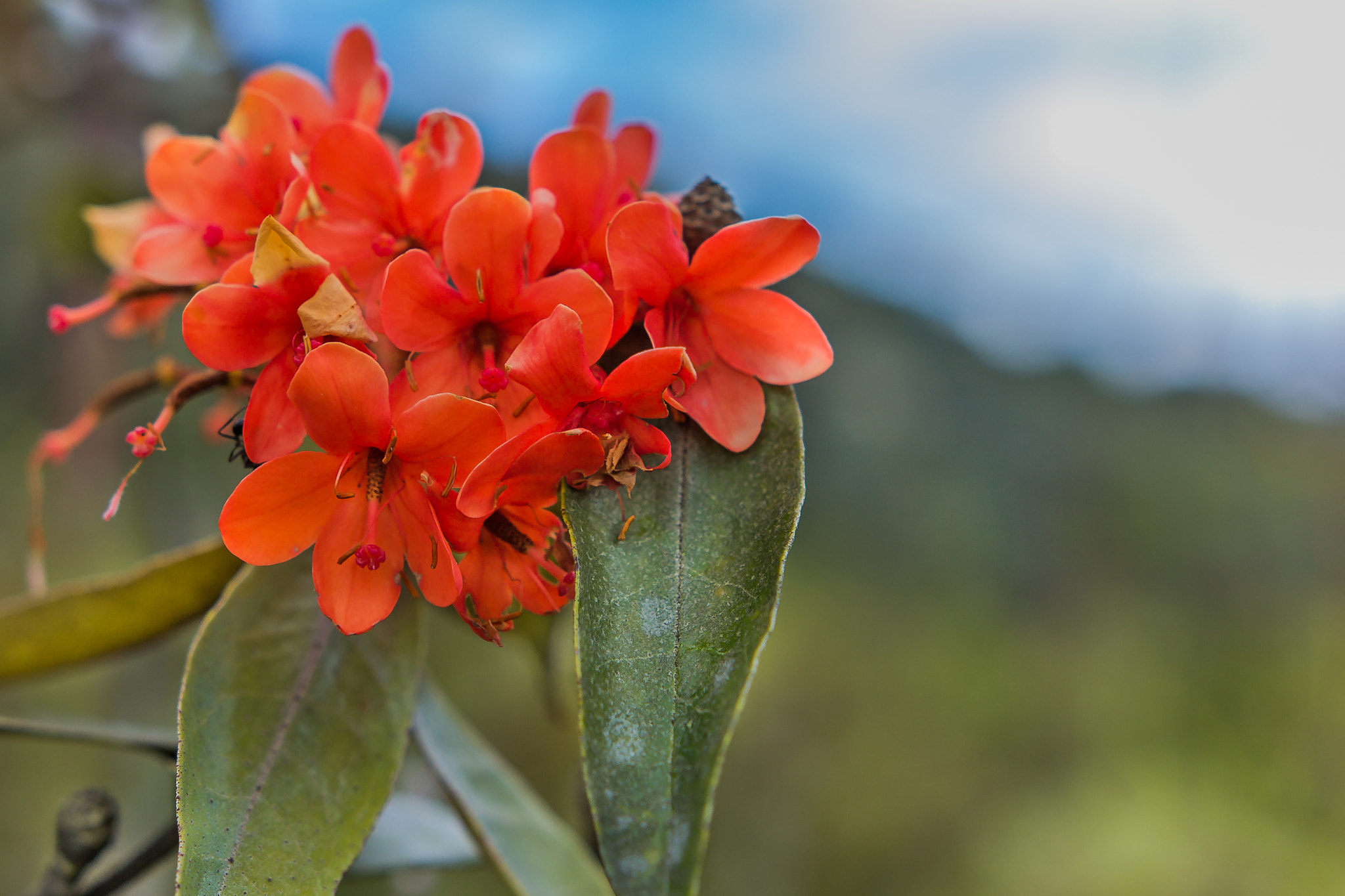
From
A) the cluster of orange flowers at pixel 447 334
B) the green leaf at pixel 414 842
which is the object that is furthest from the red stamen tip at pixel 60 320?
the green leaf at pixel 414 842

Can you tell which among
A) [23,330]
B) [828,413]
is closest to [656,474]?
[23,330]

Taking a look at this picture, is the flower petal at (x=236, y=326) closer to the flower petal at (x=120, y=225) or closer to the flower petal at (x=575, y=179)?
the flower petal at (x=575, y=179)

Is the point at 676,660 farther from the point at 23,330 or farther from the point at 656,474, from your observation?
the point at 23,330

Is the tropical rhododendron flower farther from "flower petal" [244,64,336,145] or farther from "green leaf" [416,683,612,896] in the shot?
"green leaf" [416,683,612,896]

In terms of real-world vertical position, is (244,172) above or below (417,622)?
above

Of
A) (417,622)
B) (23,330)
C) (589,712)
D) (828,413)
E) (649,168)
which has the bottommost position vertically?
(828,413)

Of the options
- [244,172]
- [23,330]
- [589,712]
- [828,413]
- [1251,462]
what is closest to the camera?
[589,712]

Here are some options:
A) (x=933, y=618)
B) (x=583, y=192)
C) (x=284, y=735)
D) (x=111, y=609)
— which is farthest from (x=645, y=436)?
(x=933, y=618)
